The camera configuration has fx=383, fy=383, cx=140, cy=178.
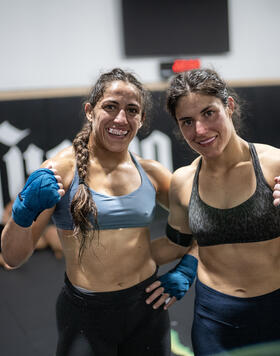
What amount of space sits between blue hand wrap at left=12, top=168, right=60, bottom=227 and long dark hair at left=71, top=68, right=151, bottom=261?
14 cm

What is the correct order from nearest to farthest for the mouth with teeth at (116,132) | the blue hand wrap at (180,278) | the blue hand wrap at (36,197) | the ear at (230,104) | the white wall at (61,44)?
1. the blue hand wrap at (36,197)
2. the ear at (230,104)
3. the mouth with teeth at (116,132)
4. the blue hand wrap at (180,278)
5. the white wall at (61,44)

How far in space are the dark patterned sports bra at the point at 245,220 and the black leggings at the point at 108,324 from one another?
36cm

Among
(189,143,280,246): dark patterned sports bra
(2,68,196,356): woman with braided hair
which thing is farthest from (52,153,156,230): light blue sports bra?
(189,143,280,246): dark patterned sports bra

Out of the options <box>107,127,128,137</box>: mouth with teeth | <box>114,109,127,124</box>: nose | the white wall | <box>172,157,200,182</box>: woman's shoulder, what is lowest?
<box>172,157,200,182</box>: woman's shoulder

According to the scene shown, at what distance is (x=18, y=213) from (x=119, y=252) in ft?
1.31

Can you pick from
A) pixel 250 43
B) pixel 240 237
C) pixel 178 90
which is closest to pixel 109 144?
pixel 178 90

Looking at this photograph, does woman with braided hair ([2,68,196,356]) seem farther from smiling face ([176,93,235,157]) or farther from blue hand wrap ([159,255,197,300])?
smiling face ([176,93,235,157])

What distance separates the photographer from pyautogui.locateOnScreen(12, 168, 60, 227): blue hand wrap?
3.93 feet

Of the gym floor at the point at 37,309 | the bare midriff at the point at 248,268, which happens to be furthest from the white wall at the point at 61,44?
the bare midriff at the point at 248,268

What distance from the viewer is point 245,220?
1248 mm

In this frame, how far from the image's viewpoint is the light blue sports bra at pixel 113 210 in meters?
1.39

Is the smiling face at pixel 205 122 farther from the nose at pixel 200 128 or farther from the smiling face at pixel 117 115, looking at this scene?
the smiling face at pixel 117 115

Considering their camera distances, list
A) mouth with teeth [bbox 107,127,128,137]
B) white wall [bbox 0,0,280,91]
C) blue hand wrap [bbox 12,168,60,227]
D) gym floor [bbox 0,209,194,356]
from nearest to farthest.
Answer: blue hand wrap [bbox 12,168,60,227]
mouth with teeth [bbox 107,127,128,137]
gym floor [bbox 0,209,194,356]
white wall [bbox 0,0,280,91]

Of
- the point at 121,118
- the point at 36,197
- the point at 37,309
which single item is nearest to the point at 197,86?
the point at 121,118
